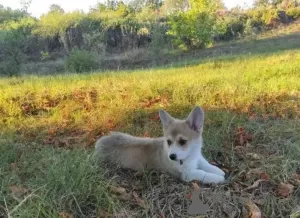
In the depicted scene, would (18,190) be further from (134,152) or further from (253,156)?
(253,156)

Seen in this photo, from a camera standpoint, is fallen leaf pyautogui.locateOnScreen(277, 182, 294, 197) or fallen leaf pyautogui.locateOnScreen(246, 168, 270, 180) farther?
fallen leaf pyautogui.locateOnScreen(246, 168, 270, 180)

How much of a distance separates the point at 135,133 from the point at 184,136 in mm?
1593

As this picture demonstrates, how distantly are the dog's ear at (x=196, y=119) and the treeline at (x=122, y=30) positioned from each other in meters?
13.8

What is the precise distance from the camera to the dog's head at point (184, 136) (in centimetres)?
347

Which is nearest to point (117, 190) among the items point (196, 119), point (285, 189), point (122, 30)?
point (196, 119)

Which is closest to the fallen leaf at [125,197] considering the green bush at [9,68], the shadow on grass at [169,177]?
the shadow on grass at [169,177]

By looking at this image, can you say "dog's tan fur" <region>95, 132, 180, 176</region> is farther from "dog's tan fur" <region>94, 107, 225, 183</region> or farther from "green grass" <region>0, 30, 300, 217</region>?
"green grass" <region>0, 30, 300, 217</region>

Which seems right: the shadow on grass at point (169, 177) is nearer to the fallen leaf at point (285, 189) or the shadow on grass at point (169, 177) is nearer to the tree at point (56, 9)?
the fallen leaf at point (285, 189)

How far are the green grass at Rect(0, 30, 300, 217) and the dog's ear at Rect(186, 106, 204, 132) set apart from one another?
22.7 inches

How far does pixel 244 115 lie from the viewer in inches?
203

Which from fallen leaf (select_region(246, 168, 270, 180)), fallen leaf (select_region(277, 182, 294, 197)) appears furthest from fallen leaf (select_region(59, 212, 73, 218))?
fallen leaf (select_region(277, 182, 294, 197))

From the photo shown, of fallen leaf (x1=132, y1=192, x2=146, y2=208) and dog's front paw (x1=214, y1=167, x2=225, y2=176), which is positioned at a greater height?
fallen leaf (x1=132, y1=192, x2=146, y2=208)

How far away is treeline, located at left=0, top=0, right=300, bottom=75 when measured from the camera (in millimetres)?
21422

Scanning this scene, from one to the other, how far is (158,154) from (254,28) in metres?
24.4
